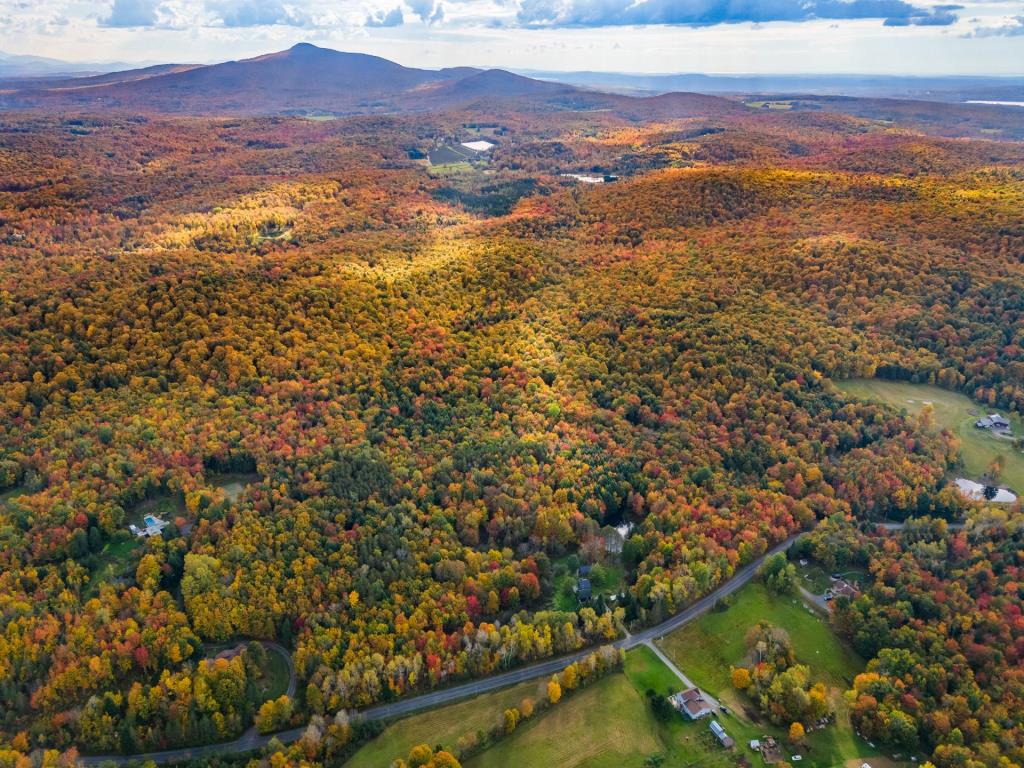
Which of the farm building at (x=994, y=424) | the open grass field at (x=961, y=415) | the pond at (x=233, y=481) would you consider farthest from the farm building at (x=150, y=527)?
the farm building at (x=994, y=424)

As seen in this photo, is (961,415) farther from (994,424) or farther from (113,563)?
(113,563)

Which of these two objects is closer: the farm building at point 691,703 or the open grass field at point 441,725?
the open grass field at point 441,725

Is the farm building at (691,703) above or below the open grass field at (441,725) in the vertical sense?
above

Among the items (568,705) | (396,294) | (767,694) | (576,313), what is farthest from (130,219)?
(767,694)

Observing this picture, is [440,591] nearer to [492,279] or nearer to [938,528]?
[938,528]

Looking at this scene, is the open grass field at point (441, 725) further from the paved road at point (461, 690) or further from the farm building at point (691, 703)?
the farm building at point (691, 703)

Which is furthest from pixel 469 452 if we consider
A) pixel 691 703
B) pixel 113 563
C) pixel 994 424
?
pixel 994 424

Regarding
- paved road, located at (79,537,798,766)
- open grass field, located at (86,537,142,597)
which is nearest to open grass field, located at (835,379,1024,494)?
paved road, located at (79,537,798,766)
